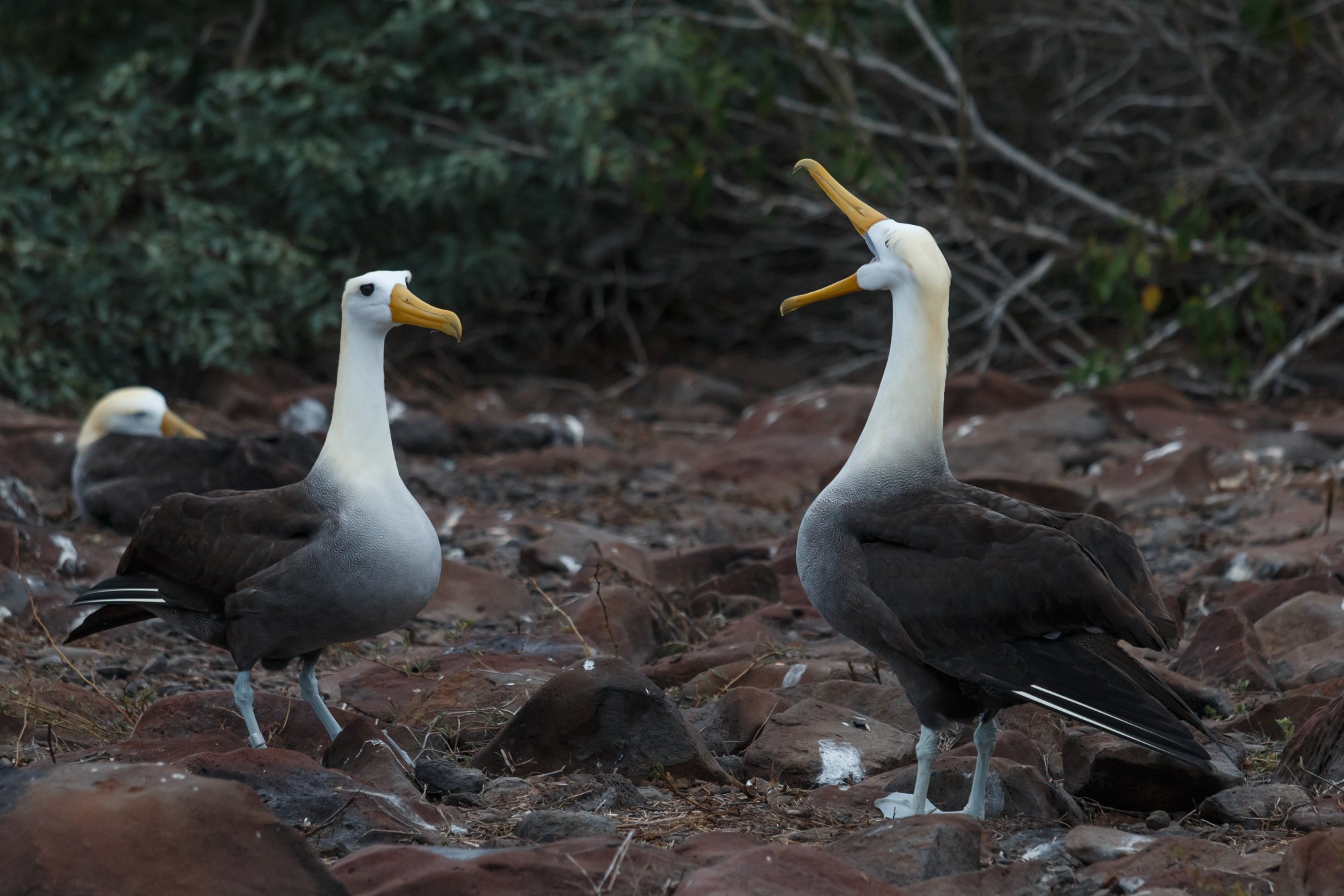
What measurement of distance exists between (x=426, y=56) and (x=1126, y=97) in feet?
16.5

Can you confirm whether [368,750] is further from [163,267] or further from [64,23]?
[64,23]

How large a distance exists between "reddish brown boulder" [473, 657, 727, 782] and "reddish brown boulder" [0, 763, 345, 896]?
104cm

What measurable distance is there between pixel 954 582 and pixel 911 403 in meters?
0.52

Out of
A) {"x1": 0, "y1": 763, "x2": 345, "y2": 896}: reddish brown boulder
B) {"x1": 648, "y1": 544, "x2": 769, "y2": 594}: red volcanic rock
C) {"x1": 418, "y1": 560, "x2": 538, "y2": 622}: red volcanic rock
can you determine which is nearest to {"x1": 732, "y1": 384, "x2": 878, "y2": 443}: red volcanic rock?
{"x1": 648, "y1": 544, "x2": 769, "y2": 594}: red volcanic rock

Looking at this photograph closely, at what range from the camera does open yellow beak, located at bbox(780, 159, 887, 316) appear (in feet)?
12.4

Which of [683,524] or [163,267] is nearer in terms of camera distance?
[683,524]

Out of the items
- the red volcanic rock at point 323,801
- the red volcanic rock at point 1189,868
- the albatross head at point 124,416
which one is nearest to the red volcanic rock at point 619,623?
the red volcanic rock at point 323,801

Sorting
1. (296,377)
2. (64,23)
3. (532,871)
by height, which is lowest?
(296,377)

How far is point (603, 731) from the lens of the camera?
3.55 m

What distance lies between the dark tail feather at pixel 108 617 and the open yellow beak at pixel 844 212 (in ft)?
6.19

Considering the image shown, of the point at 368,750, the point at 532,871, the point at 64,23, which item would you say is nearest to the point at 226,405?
the point at 64,23

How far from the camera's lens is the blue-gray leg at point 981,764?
10.6 ft

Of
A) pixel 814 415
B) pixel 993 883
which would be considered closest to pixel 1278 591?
pixel 993 883

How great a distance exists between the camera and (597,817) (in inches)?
120
